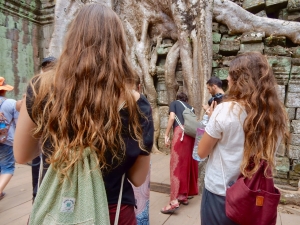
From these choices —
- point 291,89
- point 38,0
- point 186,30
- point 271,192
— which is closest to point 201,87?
point 186,30

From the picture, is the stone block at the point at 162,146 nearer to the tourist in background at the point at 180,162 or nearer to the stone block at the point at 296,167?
the tourist in background at the point at 180,162

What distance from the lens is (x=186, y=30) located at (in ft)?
13.8

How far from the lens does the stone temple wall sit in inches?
→ 259

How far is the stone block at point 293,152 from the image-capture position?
3592 mm

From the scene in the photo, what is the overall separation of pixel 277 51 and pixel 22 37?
6832mm

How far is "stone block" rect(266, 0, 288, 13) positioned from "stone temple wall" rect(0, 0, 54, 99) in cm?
596

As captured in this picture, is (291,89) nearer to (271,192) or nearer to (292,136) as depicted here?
(292,136)

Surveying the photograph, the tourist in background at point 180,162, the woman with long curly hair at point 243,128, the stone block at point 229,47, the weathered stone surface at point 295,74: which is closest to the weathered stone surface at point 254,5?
the stone block at point 229,47

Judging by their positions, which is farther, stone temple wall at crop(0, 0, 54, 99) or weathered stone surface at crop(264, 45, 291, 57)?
stone temple wall at crop(0, 0, 54, 99)

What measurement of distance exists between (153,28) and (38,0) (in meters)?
4.33

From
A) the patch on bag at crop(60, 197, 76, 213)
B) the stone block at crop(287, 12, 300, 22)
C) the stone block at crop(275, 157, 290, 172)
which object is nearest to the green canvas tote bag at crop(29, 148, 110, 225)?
the patch on bag at crop(60, 197, 76, 213)

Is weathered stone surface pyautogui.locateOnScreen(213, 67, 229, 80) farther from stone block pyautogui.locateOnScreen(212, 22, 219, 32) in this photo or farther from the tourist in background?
the tourist in background

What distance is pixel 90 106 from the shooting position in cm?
80

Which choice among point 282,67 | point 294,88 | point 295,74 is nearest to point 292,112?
point 294,88
